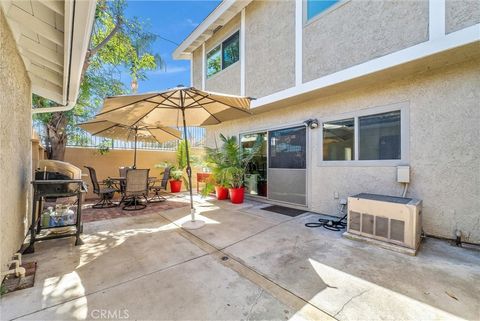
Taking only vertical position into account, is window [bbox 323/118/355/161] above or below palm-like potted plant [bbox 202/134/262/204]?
above

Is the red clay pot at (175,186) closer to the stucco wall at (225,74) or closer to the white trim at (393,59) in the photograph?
the stucco wall at (225,74)

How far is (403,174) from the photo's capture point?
Result: 13.3 ft

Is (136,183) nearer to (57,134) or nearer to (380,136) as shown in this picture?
(57,134)

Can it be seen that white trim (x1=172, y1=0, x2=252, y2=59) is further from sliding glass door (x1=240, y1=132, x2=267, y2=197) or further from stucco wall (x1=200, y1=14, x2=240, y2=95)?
sliding glass door (x1=240, y1=132, x2=267, y2=197)

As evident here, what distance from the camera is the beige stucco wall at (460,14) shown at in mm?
3162

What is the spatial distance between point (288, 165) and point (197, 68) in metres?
6.23

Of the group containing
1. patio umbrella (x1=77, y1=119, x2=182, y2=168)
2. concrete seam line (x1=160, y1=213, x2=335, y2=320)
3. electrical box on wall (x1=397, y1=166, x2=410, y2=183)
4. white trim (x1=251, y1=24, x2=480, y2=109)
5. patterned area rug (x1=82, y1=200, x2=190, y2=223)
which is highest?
white trim (x1=251, y1=24, x2=480, y2=109)

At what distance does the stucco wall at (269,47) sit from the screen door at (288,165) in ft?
4.60

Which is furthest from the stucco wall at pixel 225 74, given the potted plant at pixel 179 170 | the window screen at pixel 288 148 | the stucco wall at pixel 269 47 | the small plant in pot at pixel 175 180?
the small plant in pot at pixel 175 180

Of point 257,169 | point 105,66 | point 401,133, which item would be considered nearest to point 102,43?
point 105,66

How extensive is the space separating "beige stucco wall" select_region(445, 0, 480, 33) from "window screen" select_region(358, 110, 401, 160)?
1516mm

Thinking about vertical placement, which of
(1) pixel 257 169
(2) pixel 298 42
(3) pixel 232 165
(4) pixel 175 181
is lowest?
(4) pixel 175 181

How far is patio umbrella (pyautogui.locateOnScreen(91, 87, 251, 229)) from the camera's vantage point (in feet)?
12.7

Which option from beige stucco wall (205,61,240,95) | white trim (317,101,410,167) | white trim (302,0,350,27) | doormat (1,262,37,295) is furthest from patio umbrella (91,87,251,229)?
white trim (302,0,350,27)
